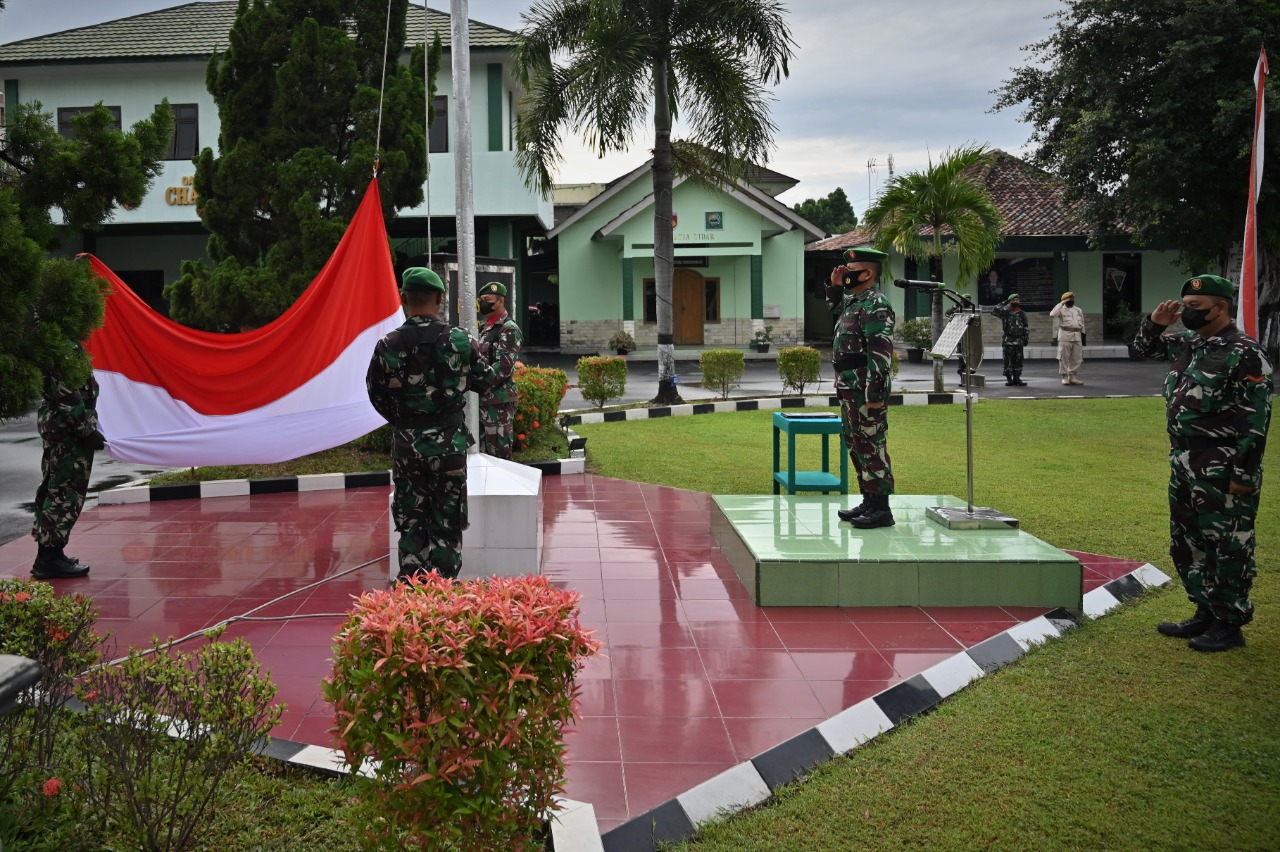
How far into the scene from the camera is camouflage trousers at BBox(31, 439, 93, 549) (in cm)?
714

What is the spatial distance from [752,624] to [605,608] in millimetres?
938

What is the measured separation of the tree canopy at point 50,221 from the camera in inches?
134

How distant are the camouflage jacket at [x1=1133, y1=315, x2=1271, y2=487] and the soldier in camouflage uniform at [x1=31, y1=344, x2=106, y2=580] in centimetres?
675

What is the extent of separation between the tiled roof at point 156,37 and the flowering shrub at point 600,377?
991cm

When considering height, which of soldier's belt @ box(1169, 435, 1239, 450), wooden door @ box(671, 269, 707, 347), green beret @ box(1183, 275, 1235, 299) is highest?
wooden door @ box(671, 269, 707, 347)

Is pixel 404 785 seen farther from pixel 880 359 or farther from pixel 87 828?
pixel 880 359

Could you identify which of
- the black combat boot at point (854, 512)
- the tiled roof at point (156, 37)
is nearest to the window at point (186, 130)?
the tiled roof at point (156, 37)

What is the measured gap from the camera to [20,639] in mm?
3701

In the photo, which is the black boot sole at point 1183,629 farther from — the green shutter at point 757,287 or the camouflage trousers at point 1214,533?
the green shutter at point 757,287

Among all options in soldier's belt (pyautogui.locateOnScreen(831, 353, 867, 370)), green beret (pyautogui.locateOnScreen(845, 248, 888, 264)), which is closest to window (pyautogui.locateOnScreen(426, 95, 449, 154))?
green beret (pyautogui.locateOnScreen(845, 248, 888, 264))

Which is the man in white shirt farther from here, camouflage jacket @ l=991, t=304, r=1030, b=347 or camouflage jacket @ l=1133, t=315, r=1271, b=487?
camouflage jacket @ l=1133, t=315, r=1271, b=487

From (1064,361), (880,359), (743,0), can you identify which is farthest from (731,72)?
(880,359)

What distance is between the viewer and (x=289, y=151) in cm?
1260

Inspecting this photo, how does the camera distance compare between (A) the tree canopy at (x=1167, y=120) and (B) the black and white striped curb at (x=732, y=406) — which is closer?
(B) the black and white striped curb at (x=732, y=406)
